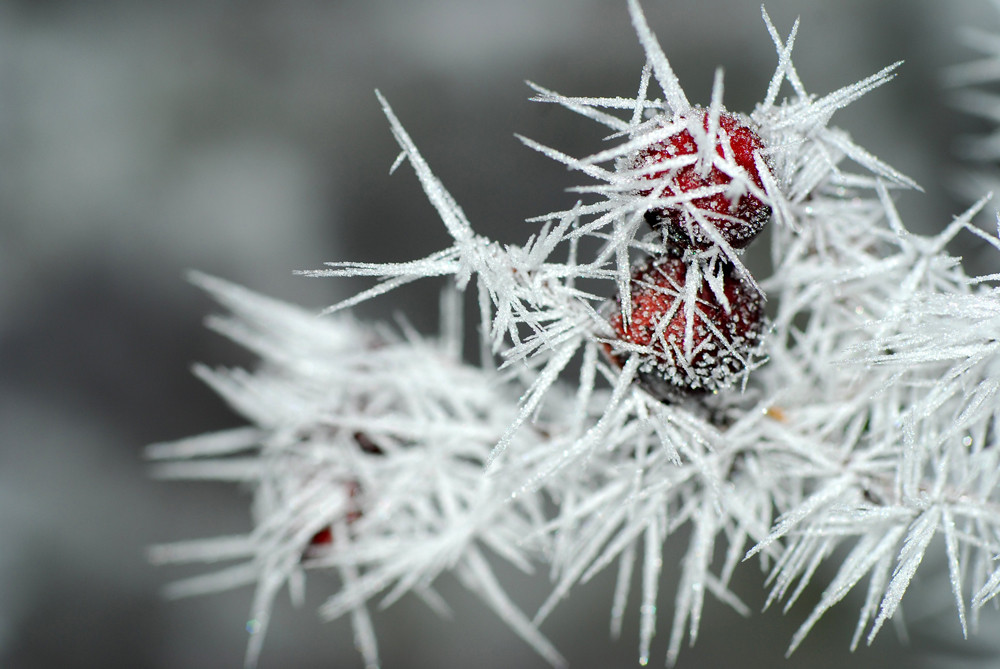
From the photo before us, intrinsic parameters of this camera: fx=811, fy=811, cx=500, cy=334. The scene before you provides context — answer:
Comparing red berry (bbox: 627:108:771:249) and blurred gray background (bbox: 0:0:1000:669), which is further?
blurred gray background (bbox: 0:0:1000:669)

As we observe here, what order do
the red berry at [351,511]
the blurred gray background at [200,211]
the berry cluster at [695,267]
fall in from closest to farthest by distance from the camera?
the berry cluster at [695,267] → the red berry at [351,511] → the blurred gray background at [200,211]

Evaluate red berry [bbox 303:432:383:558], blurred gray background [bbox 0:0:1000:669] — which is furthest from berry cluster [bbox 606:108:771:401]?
blurred gray background [bbox 0:0:1000:669]

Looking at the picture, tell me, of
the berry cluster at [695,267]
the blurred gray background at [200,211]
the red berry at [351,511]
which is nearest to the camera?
the berry cluster at [695,267]

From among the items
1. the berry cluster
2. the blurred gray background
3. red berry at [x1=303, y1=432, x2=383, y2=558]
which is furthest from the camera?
the blurred gray background

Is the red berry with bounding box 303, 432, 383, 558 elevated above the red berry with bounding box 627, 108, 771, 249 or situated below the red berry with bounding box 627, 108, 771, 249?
below

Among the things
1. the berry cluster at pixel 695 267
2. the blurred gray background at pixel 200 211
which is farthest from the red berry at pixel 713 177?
the blurred gray background at pixel 200 211

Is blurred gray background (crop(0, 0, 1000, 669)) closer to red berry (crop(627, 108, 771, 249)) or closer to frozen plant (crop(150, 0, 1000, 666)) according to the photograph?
frozen plant (crop(150, 0, 1000, 666))

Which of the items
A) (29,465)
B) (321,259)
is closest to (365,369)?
(321,259)

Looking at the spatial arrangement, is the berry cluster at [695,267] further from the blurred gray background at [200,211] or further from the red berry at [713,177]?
the blurred gray background at [200,211]
